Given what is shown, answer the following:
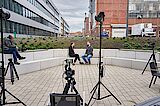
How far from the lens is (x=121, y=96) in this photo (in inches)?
228

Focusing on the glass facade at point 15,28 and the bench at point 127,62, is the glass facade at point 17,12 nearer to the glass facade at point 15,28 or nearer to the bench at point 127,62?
the glass facade at point 15,28

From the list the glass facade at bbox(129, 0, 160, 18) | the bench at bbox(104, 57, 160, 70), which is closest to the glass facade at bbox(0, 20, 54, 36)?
the bench at bbox(104, 57, 160, 70)

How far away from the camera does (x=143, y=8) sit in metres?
49.7

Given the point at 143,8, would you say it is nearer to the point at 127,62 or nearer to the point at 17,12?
the point at 17,12

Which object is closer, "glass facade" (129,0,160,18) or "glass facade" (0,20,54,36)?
"glass facade" (0,20,54,36)

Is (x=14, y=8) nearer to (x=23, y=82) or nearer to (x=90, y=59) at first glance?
(x=90, y=59)

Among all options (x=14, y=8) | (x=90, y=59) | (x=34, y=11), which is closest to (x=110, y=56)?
(x=90, y=59)

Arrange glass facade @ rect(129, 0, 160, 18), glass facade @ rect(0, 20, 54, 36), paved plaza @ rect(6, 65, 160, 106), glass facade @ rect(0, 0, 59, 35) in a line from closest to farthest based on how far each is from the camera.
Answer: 1. paved plaza @ rect(6, 65, 160, 106)
2. glass facade @ rect(0, 20, 54, 36)
3. glass facade @ rect(0, 0, 59, 35)
4. glass facade @ rect(129, 0, 160, 18)

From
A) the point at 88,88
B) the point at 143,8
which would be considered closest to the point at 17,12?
the point at 88,88

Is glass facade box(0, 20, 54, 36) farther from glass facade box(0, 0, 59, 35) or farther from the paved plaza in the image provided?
the paved plaza

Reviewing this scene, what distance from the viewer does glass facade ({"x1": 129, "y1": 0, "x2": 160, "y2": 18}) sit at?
4950 cm

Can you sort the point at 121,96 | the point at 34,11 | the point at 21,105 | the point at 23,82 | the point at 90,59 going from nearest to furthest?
the point at 21,105
the point at 121,96
the point at 23,82
the point at 90,59
the point at 34,11

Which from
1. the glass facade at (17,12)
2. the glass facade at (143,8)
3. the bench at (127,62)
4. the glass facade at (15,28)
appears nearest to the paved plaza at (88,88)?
the bench at (127,62)

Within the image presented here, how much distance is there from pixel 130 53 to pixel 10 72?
6.68 meters
